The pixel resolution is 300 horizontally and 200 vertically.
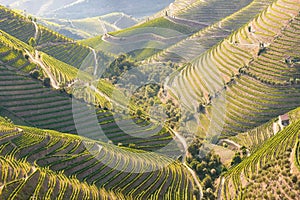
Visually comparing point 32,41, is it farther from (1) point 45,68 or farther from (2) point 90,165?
(2) point 90,165

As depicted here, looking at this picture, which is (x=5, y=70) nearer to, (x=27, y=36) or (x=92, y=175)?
(x=92, y=175)

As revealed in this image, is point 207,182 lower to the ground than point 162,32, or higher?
lower

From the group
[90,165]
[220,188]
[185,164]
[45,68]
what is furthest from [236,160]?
[45,68]

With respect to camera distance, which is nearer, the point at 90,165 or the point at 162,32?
the point at 90,165

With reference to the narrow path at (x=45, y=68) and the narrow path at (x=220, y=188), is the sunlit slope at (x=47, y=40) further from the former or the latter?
the narrow path at (x=220, y=188)

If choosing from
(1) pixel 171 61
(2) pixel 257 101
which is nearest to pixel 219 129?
(2) pixel 257 101

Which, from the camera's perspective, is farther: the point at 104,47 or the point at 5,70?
the point at 104,47

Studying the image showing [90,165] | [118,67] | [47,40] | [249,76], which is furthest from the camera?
[47,40]
